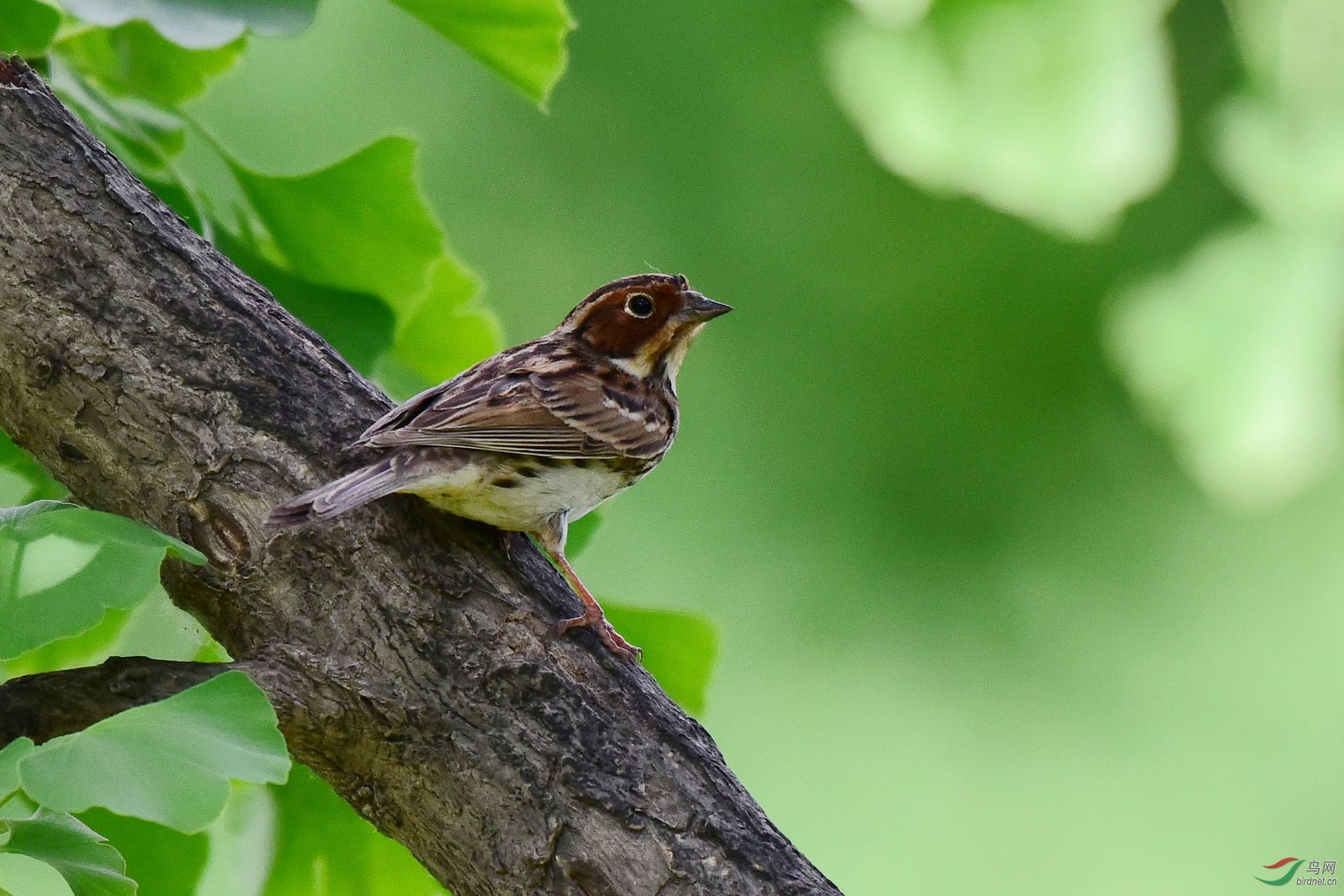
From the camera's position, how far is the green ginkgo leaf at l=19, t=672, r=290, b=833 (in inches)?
30.1

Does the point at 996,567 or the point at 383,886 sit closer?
the point at 383,886

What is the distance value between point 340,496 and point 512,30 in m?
0.51

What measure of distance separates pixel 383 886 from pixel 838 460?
285cm

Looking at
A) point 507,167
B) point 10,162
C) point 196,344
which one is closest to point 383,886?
point 196,344

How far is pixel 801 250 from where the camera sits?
12.5ft

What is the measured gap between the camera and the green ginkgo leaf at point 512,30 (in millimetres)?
1255

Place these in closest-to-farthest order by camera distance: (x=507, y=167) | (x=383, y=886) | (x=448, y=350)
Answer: (x=383, y=886)
(x=448, y=350)
(x=507, y=167)

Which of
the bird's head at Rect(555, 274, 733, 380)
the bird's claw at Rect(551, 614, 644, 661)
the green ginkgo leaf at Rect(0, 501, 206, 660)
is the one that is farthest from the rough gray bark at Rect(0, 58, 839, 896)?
the bird's head at Rect(555, 274, 733, 380)

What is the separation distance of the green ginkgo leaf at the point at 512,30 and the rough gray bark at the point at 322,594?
0.33 meters

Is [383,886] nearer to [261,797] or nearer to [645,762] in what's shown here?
[261,797]

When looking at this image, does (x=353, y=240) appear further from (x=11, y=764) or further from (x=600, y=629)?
(x=11, y=764)

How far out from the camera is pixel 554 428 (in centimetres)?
140

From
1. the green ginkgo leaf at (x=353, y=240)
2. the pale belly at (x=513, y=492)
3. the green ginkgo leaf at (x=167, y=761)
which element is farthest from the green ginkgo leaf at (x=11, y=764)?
the green ginkgo leaf at (x=353, y=240)

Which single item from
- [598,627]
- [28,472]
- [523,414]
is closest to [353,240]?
[523,414]
